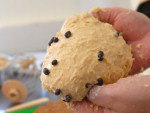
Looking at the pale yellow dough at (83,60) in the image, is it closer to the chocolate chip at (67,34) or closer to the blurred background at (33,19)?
the chocolate chip at (67,34)

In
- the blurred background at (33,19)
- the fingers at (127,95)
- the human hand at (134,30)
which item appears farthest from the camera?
the blurred background at (33,19)

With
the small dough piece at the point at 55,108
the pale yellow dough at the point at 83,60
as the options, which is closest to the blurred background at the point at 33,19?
the small dough piece at the point at 55,108

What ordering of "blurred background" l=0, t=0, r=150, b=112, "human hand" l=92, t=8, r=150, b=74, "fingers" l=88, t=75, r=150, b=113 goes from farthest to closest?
1. "blurred background" l=0, t=0, r=150, b=112
2. "human hand" l=92, t=8, r=150, b=74
3. "fingers" l=88, t=75, r=150, b=113

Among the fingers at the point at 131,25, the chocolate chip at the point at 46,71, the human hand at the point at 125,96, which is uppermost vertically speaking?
the fingers at the point at 131,25

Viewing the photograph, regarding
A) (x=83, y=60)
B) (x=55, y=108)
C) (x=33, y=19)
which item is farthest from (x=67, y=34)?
(x=33, y=19)

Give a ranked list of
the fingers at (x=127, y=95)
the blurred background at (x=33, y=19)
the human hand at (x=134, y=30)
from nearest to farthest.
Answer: the fingers at (x=127, y=95), the human hand at (x=134, y=30), the blurred background at (x=33, y=19)

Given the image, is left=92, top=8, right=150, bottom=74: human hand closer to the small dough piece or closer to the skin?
the skin

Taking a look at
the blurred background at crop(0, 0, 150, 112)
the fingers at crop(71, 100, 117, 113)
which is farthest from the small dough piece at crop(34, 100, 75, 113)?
the blurred background at crop(0, 0, 150, 112)

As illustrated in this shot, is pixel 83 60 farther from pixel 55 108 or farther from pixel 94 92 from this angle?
pixel 55 108
